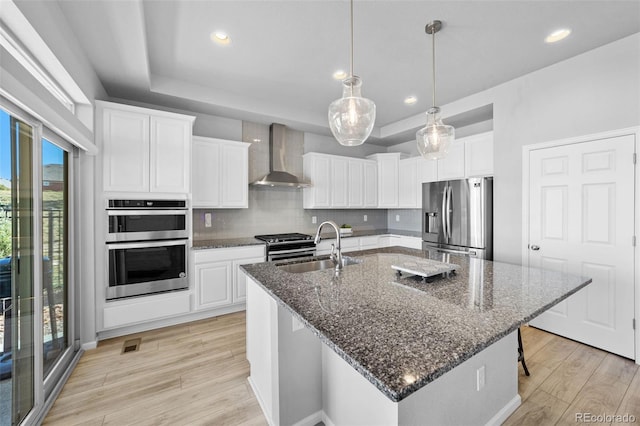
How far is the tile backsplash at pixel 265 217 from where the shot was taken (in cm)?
380

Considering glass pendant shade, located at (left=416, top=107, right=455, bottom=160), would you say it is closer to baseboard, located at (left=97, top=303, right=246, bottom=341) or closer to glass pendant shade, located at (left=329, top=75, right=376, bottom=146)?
glass pendant shade, located at (left=329, top=75, right=376, bottom=146)

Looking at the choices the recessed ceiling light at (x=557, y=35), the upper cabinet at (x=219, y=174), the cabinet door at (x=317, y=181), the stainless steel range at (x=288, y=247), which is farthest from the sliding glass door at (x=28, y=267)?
the recessed ceiling light at (x=557, y=35)

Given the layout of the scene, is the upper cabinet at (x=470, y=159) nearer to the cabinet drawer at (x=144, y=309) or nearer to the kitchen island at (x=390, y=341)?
the kitchen island at (x=390, y=341)

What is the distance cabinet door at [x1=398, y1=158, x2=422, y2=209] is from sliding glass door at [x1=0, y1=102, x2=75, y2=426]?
432 centimetres

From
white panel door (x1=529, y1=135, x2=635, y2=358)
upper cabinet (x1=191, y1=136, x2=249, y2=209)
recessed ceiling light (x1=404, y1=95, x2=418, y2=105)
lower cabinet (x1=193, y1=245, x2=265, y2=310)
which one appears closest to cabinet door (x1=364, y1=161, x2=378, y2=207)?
recessed ceiling light (x1=404, y1=95, x2=418, y2=105)

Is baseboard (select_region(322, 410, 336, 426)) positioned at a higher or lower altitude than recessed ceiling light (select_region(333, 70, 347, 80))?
lower

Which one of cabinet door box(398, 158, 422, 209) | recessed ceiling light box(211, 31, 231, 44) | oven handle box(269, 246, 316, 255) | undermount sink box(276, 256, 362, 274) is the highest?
recessed ceiling light box(211, 31, 231, 44)

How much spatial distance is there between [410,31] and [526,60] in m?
1.35

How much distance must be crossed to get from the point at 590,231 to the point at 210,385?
3.56 meters

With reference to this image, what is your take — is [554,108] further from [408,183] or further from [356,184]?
[356,184]

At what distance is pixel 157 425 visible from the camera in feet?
5.51

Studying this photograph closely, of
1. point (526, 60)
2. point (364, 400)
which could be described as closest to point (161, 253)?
point (364, 400)

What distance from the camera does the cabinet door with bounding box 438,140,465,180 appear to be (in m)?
3.80

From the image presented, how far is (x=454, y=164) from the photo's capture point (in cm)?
391
